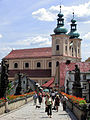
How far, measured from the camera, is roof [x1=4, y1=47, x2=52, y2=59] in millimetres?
87750

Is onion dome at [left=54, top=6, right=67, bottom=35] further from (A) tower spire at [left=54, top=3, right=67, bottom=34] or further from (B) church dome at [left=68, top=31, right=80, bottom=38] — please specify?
(B) church dome at [left=68, top=31, right=80, bottom=38]

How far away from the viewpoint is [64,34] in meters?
78.7

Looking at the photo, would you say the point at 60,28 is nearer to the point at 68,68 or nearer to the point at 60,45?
the point at 60,45

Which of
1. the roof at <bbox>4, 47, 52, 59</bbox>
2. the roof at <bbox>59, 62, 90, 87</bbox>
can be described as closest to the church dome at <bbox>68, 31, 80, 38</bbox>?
the roof at <bbox>4, 47, 52, 59</bbox>

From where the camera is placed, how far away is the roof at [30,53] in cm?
8775

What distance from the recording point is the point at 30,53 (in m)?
92.0

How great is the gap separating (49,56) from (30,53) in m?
9.56

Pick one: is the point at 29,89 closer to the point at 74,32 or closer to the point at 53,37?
the point at 53,37

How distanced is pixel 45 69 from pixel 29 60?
23.7 feet

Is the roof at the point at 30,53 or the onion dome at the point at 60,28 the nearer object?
the onion dome at the point at 60,28

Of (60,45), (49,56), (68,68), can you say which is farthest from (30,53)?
(68,68)

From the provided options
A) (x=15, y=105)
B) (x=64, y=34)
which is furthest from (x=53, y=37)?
(x=15, y=105)

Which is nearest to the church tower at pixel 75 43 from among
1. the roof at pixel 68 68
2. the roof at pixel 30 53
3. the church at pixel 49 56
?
the church at pixel 49 56

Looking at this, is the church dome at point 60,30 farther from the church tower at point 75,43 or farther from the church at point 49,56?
the church tower at point 75,43
